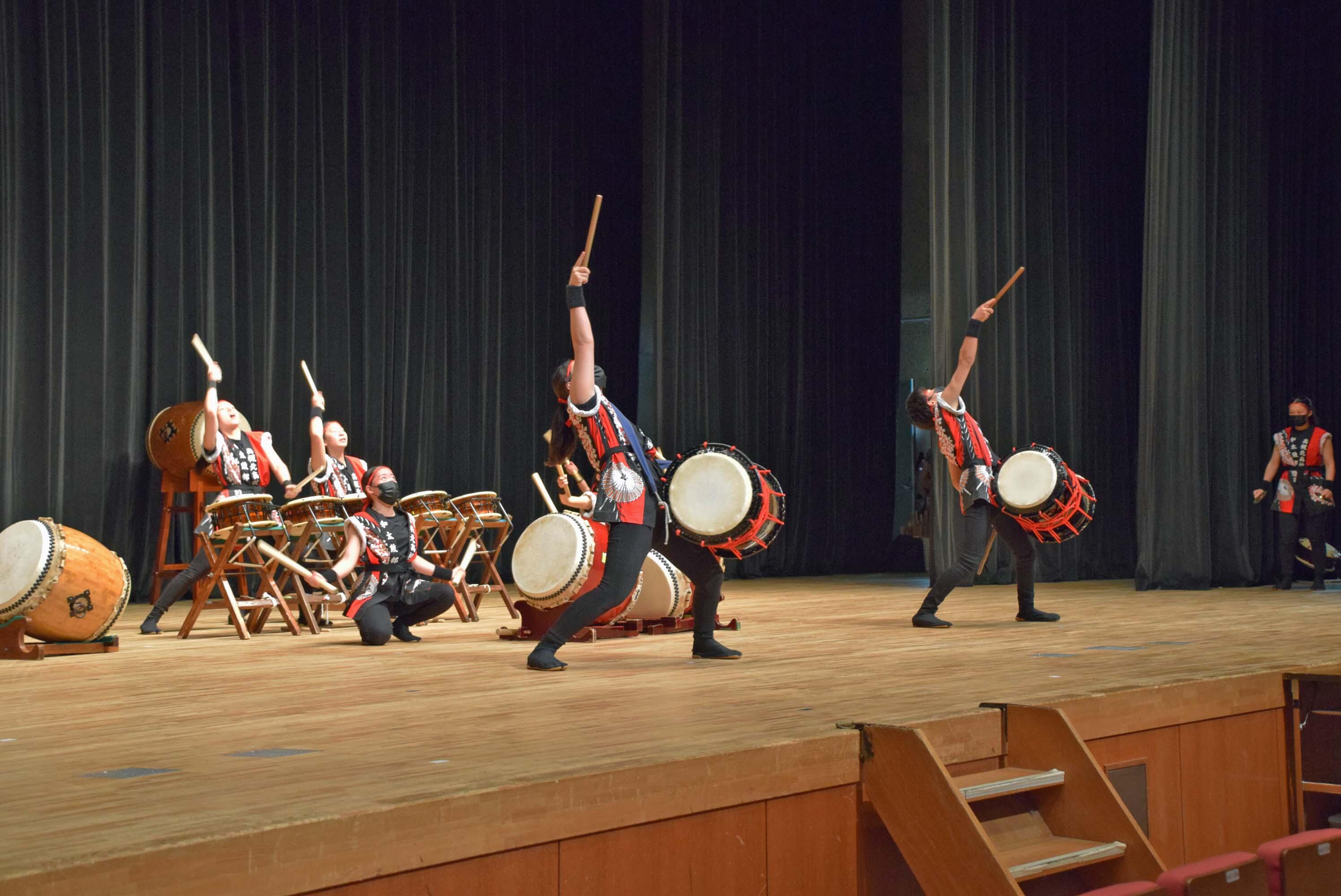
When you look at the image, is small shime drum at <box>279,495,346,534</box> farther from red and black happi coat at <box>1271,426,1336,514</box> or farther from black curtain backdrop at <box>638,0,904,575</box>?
red and black happi coat at <box>1271,426,1336,514</box>

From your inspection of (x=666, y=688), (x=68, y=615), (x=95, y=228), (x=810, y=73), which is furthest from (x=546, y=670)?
(x=810, y=73)

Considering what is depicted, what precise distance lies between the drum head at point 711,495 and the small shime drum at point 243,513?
217 centimetres

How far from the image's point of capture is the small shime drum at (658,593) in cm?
615

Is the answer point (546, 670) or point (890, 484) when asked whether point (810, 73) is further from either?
point (546, 670)

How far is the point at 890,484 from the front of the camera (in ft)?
43.9

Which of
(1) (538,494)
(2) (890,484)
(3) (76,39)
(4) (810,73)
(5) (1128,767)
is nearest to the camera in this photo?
(5) (1128,767)

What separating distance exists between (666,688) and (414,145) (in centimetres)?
721

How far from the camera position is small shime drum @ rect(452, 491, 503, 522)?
7.23 meters

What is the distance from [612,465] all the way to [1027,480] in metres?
2.84

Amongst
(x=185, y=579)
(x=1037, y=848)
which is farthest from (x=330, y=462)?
(x=1037, y=848)

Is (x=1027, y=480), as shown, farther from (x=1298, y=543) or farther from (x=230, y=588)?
(x=1298, y=543)

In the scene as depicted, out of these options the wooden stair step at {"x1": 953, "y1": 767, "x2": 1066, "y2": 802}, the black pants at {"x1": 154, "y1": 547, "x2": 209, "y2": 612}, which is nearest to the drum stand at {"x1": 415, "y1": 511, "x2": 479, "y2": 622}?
the black pants at {"x1": 154, "y1": 547, "x2": 209, "y2": 612}

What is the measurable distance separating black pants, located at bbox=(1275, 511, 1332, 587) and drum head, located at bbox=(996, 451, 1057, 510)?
341cm

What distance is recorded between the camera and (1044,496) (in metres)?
6.55
